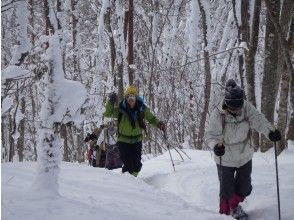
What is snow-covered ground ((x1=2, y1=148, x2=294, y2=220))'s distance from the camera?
407cm

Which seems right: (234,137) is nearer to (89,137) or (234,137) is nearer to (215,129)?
(215,129)

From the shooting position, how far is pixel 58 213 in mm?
3893

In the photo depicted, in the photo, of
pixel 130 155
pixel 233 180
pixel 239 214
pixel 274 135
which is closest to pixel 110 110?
pixel 130 155

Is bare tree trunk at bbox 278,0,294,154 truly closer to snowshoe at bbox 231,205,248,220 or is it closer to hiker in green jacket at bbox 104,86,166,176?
hiker in green jacket at bbox 104,86,166,176

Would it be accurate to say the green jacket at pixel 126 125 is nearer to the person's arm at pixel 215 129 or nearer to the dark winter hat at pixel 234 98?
the person's arm at pixel 215 129

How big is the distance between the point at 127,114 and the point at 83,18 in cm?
1266

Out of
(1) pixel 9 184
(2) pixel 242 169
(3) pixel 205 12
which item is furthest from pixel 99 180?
(3) pixel 205 12

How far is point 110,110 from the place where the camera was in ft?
25.8

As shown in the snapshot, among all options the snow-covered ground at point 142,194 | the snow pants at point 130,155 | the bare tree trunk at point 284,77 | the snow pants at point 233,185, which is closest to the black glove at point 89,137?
the snow-covered ground at point 142,194

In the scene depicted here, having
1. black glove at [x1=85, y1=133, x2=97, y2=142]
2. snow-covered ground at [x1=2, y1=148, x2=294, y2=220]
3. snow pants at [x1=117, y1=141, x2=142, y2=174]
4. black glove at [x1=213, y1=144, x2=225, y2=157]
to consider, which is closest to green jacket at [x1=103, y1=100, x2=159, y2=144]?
snow pants at [x1=117, y1=141, x2=142, y2=174]

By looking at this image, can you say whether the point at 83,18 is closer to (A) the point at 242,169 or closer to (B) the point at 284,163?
(B) the point at 284,163

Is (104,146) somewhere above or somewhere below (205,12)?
below

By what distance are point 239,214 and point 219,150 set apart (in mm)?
979

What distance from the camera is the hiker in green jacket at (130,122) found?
25.7 feet
